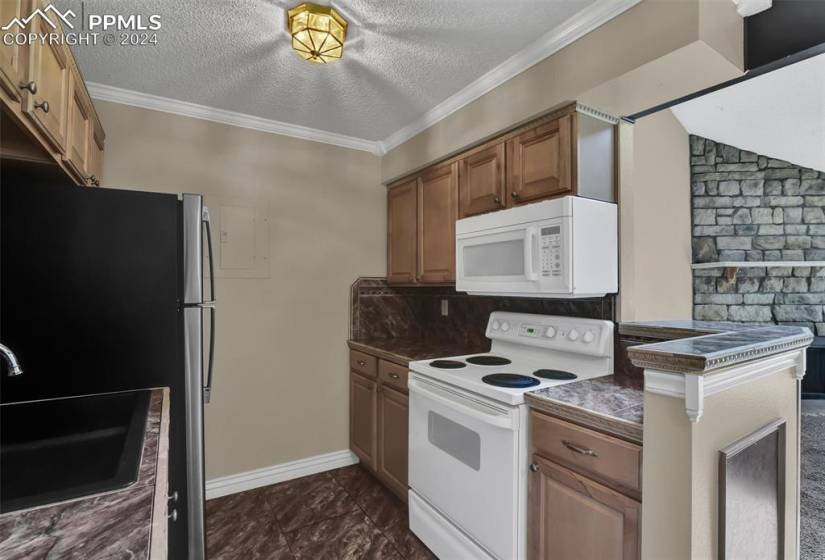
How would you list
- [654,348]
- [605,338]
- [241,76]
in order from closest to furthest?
[654,348] < [605,338] < [241,76]

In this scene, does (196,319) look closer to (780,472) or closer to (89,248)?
(89,248)

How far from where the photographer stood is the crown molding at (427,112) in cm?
164

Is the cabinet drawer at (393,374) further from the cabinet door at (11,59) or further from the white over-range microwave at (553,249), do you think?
the cabinet door at (11,59)

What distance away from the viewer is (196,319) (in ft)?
5.49

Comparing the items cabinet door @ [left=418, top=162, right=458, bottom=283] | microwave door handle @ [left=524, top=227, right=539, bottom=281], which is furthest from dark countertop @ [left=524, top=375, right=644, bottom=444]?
→ cabinet door @ [left=418, top=162, right=458, bottom=283]

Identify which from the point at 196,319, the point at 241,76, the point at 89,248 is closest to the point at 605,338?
the point at 196,319

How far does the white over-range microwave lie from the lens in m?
1.73

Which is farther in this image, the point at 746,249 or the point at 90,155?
the point at 746,249

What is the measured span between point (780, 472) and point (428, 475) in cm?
140

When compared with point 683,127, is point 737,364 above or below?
below

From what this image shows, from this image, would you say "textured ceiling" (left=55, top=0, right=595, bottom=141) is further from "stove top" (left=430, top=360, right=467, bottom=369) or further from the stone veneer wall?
the stone veneer wall

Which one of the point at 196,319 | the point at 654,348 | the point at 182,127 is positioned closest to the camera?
the point at 654,348

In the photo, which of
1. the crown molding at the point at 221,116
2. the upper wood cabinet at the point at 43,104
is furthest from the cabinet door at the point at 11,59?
the crown molding at the point at 221,116

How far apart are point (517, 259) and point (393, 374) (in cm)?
104
